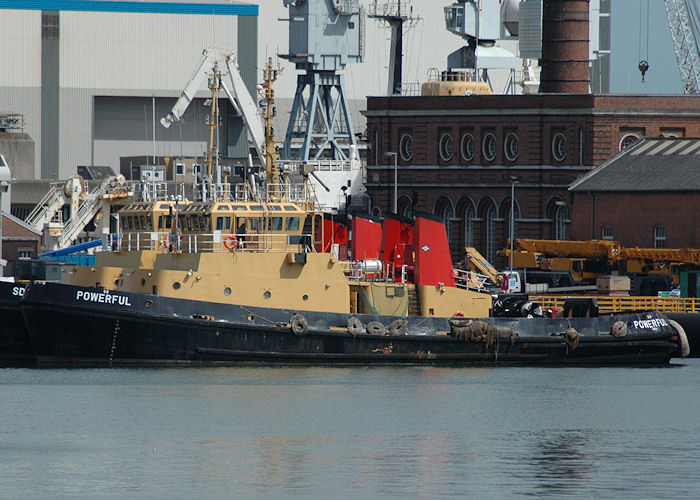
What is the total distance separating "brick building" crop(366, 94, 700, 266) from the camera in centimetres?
7244

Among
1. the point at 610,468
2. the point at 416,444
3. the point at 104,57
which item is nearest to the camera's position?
the point at 610,468

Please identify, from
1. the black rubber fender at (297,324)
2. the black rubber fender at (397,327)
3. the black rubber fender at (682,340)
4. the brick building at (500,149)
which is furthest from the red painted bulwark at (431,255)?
the brick building at (500,149)

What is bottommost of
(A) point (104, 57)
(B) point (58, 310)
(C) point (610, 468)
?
(C) point (610, 468)

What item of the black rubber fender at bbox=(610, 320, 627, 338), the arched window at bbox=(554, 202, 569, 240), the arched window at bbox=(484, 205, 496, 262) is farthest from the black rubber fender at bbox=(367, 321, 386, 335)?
the arched window at bbox=(484, 205, 496, 262)

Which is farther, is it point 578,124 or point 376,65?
point 376,65

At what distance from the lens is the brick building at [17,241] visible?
71125 mm

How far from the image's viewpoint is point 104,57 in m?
105

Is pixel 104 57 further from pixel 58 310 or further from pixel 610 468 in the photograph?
pixel 610 468

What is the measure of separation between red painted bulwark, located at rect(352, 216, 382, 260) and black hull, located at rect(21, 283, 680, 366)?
365 cm

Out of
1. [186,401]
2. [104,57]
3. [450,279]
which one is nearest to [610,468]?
[186,401]

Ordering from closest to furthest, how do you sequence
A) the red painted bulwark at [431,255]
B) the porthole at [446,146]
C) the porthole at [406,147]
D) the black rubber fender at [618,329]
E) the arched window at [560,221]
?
the red painted bulwark at [431,255] < the black rubber fender at [618,329] < the arched window at [560,221] < the porthole at [446,146] < the porthole at [406,147]

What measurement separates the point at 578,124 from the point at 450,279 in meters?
29.1

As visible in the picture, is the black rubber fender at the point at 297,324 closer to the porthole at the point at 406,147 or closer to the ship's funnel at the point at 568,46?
the ship's funnel at the point at 568,46

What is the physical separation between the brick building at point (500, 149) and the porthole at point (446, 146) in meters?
0.05
